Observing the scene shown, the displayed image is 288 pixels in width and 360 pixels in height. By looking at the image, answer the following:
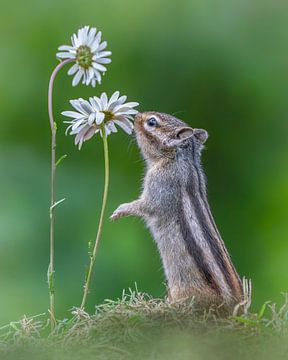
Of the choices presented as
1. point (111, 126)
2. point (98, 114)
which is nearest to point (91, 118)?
point (98, 114)

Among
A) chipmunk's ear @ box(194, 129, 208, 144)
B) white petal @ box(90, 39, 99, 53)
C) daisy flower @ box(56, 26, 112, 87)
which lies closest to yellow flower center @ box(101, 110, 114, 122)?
daisy flower @ box(56, 26, 112, 87)

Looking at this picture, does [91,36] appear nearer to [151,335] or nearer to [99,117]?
[99,117]

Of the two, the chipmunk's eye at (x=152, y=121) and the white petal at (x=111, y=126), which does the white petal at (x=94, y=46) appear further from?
the chipmunk's eye at (x=152, y=121)

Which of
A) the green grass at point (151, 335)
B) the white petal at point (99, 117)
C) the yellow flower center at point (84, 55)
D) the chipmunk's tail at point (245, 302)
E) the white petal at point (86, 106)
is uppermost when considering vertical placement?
the yellow flower center at point (84, 55)

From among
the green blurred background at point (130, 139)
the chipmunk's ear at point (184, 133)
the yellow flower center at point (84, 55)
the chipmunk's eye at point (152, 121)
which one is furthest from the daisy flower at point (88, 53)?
the green blurred background at point (130, 139)

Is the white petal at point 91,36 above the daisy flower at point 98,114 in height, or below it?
above

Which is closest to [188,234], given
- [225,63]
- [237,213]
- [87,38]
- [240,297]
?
[240,297]
